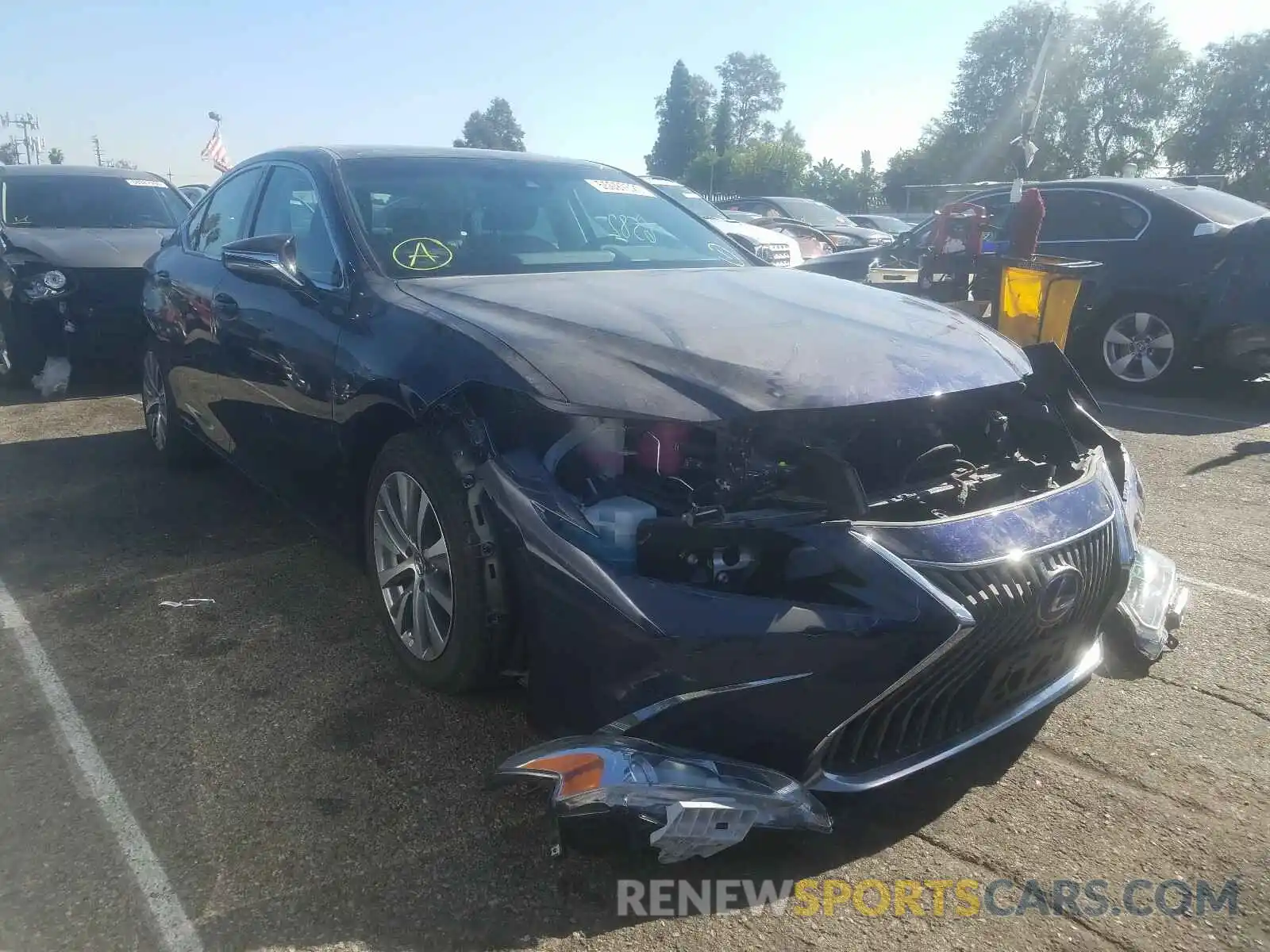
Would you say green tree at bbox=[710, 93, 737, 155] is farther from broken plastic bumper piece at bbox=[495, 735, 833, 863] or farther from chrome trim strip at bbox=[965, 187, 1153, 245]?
broken plastic bumper piece at bbox=[495, 735, 833, 863]

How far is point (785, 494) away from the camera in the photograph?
89.0 inches

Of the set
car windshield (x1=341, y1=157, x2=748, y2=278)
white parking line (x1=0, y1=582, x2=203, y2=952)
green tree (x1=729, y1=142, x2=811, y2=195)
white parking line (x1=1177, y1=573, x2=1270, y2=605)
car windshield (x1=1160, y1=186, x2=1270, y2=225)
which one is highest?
green tree (x1=729, y1=142, x2=811, y2=195)

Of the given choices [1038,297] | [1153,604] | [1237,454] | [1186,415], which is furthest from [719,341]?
[1186,415]

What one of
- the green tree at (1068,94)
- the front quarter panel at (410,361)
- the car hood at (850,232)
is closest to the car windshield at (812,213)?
the car hood at (850,232)

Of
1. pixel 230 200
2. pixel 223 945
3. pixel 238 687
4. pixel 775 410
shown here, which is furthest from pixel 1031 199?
pixel 223 945

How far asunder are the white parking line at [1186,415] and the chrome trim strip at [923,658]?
5824 millimetres

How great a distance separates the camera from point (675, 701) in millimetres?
2088

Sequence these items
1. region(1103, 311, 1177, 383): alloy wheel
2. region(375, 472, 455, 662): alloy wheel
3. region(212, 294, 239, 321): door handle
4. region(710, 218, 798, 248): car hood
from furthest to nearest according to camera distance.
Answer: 1. region(710, 218, 798, 248): car hood
2. region(1103, 311, 1177, 383): alloy wheel
3. region(212, 294, 239, 321): door handle
4. region(375, 472, 455, 662): alloy wheel

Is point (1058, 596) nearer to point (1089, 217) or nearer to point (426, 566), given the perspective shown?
point (426, 566)

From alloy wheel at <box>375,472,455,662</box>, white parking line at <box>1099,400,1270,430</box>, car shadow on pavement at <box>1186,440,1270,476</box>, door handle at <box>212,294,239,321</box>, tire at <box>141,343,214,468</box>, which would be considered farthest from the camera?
white parking line at <box>1099,400,1270,430</box>

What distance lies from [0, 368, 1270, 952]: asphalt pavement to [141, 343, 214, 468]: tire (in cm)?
141

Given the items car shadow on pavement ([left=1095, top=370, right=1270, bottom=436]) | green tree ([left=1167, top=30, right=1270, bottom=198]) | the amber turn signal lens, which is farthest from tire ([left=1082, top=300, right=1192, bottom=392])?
green tree ([left=1167, top=30, right=1270, bottom=198])

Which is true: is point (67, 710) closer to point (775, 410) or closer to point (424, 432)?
point (424, 432)

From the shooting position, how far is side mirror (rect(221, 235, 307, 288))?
3.40m
